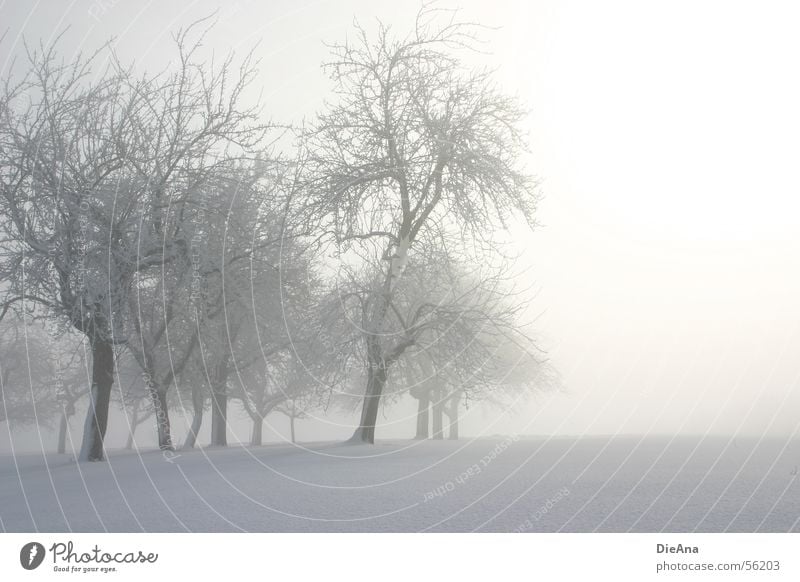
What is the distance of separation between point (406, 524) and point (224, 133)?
1468 cm

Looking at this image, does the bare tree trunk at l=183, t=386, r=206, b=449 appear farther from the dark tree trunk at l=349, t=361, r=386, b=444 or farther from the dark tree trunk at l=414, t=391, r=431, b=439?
the dark tree trunk at l=414, t=391, r=431, b=439

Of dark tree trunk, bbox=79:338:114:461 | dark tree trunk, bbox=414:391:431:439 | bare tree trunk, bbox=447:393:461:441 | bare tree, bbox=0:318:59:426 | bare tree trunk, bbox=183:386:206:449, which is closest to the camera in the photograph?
dark tree trunk, bbox=79:338:114:461

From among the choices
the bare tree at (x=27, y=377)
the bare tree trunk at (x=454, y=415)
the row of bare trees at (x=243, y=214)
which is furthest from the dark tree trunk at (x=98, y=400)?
the bare tree at (x=27, y=377)

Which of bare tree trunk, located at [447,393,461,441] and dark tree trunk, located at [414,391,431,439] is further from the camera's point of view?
bare tree trunk, located at [447,393,461,441]

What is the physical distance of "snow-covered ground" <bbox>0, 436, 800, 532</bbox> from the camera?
7000 millimetres

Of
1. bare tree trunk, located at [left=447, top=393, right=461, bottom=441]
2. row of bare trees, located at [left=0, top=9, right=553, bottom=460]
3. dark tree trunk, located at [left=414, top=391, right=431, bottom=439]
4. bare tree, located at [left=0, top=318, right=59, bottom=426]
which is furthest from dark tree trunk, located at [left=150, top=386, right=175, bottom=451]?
bare tree, located at [left=0, top=318, right=59, bottom=426]

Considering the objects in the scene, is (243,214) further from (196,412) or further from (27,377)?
(27,377)

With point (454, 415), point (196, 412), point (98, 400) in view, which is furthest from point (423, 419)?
point (98, 400)

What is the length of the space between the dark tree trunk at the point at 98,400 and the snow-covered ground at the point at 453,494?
4.20m

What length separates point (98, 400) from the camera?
1809 centimetres

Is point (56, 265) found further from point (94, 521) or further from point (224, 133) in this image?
point (94, 521)

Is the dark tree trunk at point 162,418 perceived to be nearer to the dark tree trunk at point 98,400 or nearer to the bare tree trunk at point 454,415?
the dark tree trunk at point 98,400

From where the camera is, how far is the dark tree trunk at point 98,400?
17.9 meters

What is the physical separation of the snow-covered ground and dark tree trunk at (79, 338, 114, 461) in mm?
A: 4202
